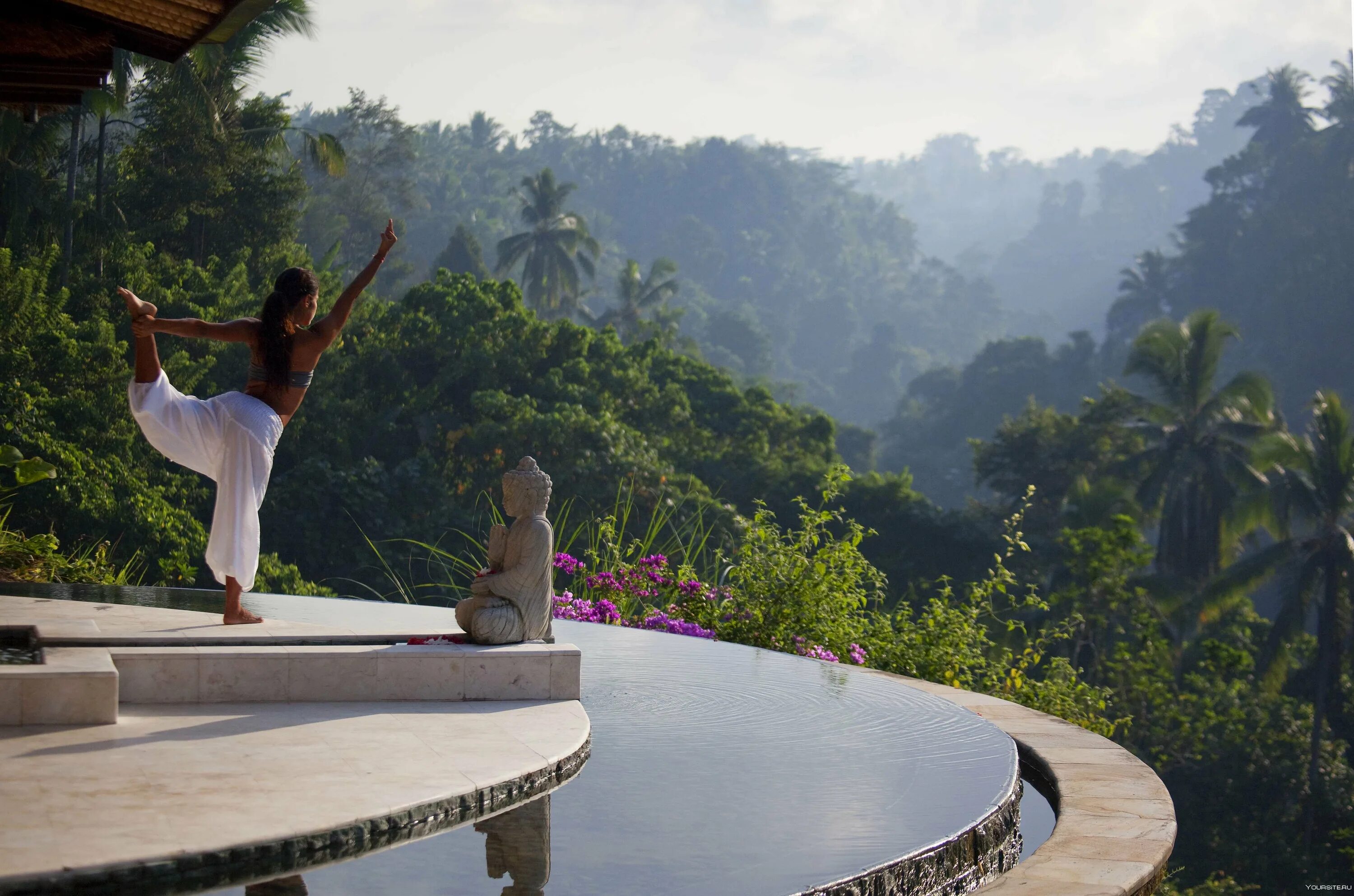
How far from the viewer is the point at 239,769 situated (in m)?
3.00

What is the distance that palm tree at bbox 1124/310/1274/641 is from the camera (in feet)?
75.5

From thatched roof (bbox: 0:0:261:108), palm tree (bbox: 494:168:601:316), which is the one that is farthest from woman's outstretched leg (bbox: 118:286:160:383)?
palm tree (bbox: 494:168:601:316)

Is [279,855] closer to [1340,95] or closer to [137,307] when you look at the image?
[137,307]

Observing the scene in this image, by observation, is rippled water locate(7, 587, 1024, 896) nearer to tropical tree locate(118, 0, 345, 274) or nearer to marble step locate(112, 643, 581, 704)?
marble step locate(112, 643, 581, 704)

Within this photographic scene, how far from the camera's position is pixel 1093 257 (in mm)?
71875

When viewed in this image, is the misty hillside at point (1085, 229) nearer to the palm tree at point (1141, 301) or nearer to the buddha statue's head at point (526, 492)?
the palm tree at point (1141, 301)

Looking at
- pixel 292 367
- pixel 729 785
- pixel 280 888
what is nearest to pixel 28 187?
pixel 292 367

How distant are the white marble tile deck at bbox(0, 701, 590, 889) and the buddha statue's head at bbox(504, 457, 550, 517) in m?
Result: 0.59

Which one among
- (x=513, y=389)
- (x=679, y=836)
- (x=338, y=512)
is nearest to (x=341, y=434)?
(x=338, y=512)

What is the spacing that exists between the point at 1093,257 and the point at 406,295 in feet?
193

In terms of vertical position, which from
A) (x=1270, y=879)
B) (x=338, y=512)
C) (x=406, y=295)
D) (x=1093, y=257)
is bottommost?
(x=1270, y=879)

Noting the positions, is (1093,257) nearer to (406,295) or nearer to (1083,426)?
(1083,426)

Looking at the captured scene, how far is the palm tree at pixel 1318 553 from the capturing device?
65.0 feet

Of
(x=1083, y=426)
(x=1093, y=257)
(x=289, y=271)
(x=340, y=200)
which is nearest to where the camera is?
(x=289, y=271)
